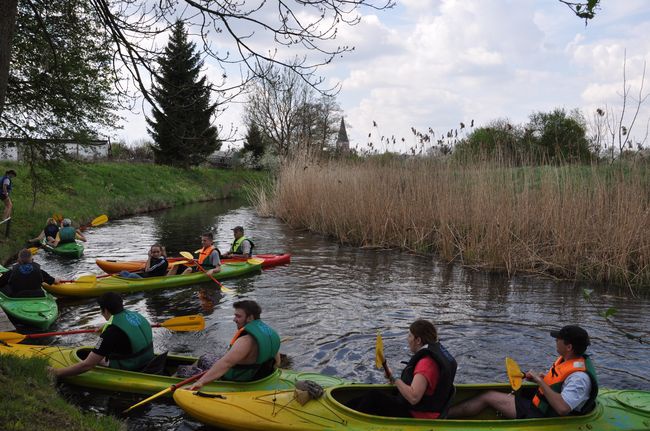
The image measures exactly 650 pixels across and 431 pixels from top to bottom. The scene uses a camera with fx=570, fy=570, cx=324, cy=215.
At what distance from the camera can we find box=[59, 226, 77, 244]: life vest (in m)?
12.0

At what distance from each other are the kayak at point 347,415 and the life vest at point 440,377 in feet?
0.48

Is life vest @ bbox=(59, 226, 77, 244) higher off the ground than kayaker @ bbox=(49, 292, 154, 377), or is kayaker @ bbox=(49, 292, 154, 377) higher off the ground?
life vest @ bbox=(59, 226, 77, 244)

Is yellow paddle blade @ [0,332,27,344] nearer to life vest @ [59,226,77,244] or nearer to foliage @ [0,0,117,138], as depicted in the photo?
foliage @ [0,0,117,138]

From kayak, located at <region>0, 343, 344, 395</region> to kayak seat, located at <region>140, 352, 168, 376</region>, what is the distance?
0.08m

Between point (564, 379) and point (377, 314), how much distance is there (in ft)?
13.6

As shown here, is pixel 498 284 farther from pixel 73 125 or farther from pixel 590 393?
pixel 73 125

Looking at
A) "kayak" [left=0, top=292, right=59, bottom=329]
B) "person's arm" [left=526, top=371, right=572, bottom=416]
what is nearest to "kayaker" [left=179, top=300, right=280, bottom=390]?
"person's arm" [left=526, top=371, right=572, bottom=416]

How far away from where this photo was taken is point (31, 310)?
23.9 feet

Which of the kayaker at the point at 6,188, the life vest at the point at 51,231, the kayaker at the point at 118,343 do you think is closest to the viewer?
the kayaker at the point at 118,343

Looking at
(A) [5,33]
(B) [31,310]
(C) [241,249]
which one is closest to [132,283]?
(B) [31,310]

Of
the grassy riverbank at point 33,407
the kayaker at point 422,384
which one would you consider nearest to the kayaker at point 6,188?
the grassy riverbank at point 33,407

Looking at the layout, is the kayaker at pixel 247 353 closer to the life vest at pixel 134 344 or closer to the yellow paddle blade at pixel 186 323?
the life vest at pixel 134 344

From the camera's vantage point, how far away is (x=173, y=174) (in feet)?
105

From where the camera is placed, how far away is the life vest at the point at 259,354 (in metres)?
4.98
